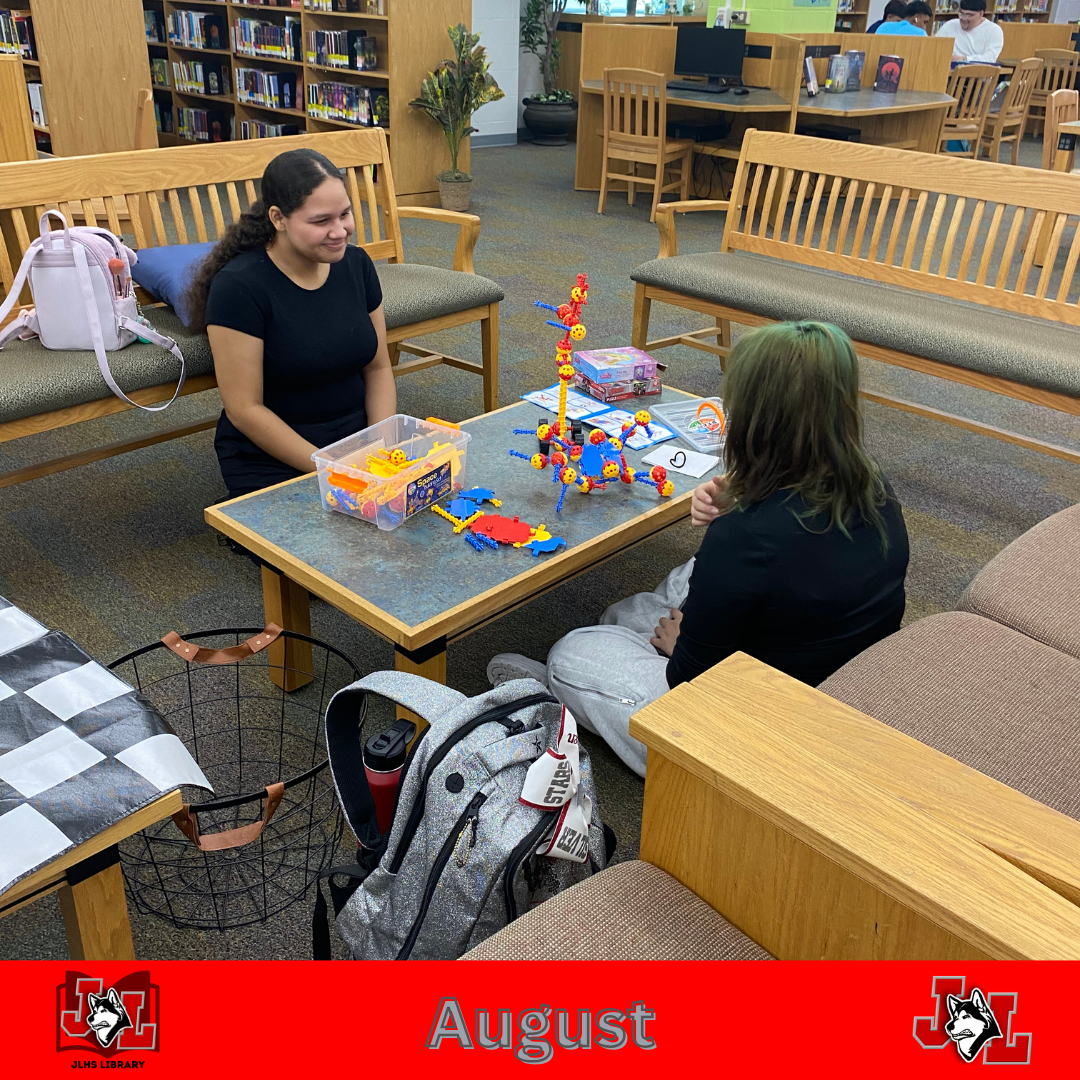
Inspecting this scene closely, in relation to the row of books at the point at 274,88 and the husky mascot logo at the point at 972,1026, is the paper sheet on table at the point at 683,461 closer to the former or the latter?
the husky mascot logo at the point at 972,1026

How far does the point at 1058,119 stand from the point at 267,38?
4758mm

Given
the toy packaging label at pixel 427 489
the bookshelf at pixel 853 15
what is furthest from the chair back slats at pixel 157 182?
the bookshelf at pixel 853 15

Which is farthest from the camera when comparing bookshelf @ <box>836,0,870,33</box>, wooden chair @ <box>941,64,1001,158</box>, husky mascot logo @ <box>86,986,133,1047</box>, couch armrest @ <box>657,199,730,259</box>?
bookshelf @ <box>836,0,870,33</box>

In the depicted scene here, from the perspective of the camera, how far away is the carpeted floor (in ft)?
6.32

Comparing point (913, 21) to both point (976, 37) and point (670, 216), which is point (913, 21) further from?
point (670, 216)

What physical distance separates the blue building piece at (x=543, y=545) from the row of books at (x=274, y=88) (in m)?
5.78

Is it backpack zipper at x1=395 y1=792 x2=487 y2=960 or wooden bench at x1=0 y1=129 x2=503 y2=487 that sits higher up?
wooden bench at x1=0 y1=129 x2=503 y2=487

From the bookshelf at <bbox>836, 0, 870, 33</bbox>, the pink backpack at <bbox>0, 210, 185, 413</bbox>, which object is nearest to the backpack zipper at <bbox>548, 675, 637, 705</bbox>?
the pink backpack at <bbox>0, 210, 185, 413</bbox>

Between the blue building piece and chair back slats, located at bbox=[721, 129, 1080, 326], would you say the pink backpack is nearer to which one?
the blue building piece

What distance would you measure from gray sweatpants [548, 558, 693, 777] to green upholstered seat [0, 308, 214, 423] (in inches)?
50.3


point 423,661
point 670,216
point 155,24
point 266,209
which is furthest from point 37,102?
point 423,661

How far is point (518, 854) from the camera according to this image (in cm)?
123

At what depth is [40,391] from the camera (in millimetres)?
2330

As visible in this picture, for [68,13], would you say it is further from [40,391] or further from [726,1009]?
[726,1009]
